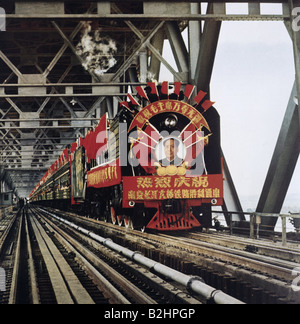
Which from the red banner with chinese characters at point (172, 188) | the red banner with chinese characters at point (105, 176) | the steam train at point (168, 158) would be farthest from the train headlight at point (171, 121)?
the red banner with chinese characters at point (105, 176)

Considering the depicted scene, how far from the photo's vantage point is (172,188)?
29.0ft

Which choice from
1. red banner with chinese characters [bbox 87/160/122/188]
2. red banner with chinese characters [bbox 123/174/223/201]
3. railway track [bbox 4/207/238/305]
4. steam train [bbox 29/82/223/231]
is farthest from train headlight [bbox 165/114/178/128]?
railway track [bbox 4/207/238/305]

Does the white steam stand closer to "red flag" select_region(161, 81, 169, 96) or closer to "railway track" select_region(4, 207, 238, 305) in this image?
"red flag" select_region(161, 81, 169, 96)

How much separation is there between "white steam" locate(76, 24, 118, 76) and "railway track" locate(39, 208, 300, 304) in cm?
639

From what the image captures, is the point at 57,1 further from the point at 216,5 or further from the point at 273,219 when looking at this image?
the point at 273,219

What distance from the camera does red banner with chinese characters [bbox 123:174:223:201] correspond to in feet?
29.0

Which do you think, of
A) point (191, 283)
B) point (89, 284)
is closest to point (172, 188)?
point (89, 284)

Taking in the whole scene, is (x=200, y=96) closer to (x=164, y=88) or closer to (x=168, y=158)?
(x=164, y=88)

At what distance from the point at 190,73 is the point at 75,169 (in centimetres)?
895

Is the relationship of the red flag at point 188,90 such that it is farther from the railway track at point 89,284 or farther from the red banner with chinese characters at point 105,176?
the railway track at point 89,284

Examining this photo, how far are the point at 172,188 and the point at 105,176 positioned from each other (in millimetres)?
2780

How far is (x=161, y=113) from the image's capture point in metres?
9.29

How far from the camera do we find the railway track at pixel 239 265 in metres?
4.42

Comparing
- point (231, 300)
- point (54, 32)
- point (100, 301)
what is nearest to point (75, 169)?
point (54, 32)
